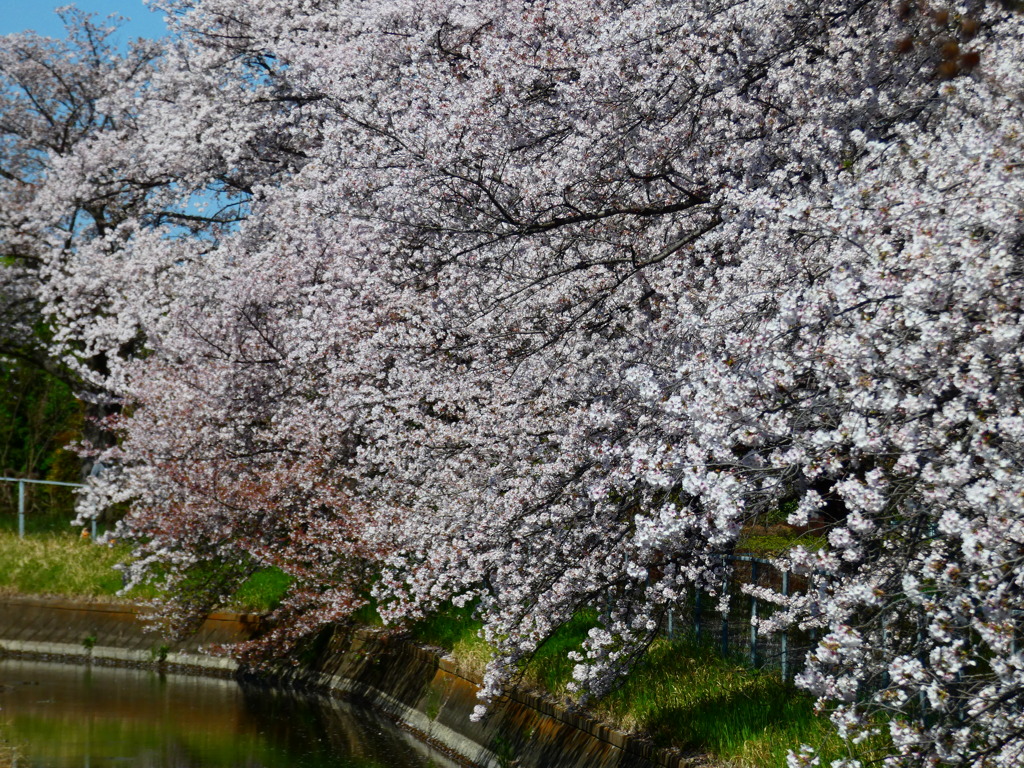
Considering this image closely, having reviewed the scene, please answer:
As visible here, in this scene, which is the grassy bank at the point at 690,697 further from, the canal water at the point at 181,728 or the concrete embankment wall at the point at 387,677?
the canal water at the point at 181,728

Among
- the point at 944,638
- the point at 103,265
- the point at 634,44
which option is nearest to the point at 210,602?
the point at 103,265

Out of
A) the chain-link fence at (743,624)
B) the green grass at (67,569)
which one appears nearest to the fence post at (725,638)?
the chain-link fence at (743,624)

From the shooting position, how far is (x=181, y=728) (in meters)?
14.0

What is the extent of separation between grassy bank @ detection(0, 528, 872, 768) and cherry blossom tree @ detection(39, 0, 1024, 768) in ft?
1.80

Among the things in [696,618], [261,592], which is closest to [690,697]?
[696,618]

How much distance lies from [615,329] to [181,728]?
8.01 metres

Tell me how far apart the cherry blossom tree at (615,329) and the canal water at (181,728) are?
5.01ft

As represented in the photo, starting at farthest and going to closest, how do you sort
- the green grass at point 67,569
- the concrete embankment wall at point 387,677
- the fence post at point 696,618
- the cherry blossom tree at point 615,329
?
the green grass at point 67,569 → the fence post at point 696,618 → the concrete embankment wall at point 387,677 → the cherry blossom tree at point 615,329

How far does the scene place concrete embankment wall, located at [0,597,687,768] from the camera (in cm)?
991

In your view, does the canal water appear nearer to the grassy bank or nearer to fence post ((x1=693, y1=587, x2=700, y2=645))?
the grassy bank

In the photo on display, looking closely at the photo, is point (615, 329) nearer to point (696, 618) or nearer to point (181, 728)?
point (696, 618)

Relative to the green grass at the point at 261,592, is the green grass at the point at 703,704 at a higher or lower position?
lower

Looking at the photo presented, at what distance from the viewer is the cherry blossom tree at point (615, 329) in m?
4.91

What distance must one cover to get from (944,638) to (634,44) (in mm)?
5037
